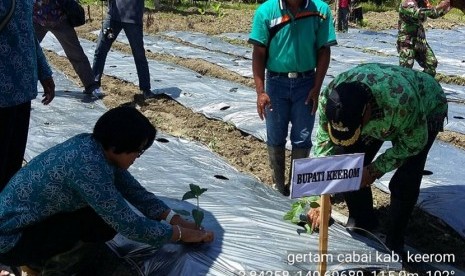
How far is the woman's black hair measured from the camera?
2.24 m

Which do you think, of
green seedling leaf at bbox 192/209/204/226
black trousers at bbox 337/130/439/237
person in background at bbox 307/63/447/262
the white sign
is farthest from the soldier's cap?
green seedling leaf at bbox 192/209/204/226

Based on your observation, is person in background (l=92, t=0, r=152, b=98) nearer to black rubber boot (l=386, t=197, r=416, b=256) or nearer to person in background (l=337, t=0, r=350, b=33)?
black rubber boot (l=386, t=197, r=416, b=256)

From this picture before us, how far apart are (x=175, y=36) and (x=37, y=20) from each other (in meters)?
5.04

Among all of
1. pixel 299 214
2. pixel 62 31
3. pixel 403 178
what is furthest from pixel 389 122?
pixel 62 31

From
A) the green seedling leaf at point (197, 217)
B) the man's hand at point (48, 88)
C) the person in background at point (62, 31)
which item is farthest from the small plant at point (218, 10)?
the green seedling leaf at point (197, 217)

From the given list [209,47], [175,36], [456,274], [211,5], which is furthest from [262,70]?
[211,5]

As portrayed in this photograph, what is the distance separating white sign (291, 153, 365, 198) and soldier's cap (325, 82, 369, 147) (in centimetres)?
22

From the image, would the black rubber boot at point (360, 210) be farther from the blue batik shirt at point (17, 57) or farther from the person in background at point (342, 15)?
the person in background at point (342, 15)

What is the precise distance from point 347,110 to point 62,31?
13.6 feet

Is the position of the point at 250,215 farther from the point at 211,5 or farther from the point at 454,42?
the point at 211,5

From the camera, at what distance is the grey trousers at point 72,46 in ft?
19.2

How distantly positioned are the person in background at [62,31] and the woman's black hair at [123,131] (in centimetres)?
376

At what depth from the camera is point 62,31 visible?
19.3ft

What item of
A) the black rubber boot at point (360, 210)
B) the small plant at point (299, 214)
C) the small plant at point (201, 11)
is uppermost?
the small plant at point (299, 214)
